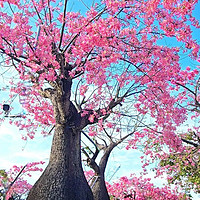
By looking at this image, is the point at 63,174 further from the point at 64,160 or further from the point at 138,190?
the point at 138,190

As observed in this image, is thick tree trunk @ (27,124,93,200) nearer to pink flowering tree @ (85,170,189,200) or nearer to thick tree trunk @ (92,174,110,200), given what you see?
thick tree trunk @ (92,174,110,200)

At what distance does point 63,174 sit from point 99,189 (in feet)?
12.3

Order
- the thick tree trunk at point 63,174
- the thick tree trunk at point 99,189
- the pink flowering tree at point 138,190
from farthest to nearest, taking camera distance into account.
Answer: the pink flowering tree at point 138,190 → the thick tree trunk at point 99,189 → the thick tree trunk at point 63,174

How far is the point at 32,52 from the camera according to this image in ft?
22.6

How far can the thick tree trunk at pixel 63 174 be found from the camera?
19.5 feet

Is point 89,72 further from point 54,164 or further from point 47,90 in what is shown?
point 54,164

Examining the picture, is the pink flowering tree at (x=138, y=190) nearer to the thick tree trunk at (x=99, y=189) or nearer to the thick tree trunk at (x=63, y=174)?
the thick tree trunk at (x=99, y=189)

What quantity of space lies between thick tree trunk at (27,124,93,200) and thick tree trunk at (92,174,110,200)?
2803mm

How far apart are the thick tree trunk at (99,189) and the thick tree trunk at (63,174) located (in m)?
2.80

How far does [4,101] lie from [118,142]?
464 cm

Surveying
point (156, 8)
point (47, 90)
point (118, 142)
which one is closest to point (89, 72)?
point (47, 90)

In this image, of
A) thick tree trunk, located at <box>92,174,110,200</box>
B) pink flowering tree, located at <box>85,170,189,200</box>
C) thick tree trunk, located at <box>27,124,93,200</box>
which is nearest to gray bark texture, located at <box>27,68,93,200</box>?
thick tree trunk, located at <box>27,124,93,200</box>

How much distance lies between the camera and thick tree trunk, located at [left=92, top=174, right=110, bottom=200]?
9.33 meters

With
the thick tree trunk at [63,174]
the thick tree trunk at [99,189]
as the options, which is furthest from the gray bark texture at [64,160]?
the thick tree trunk at [99,189]
